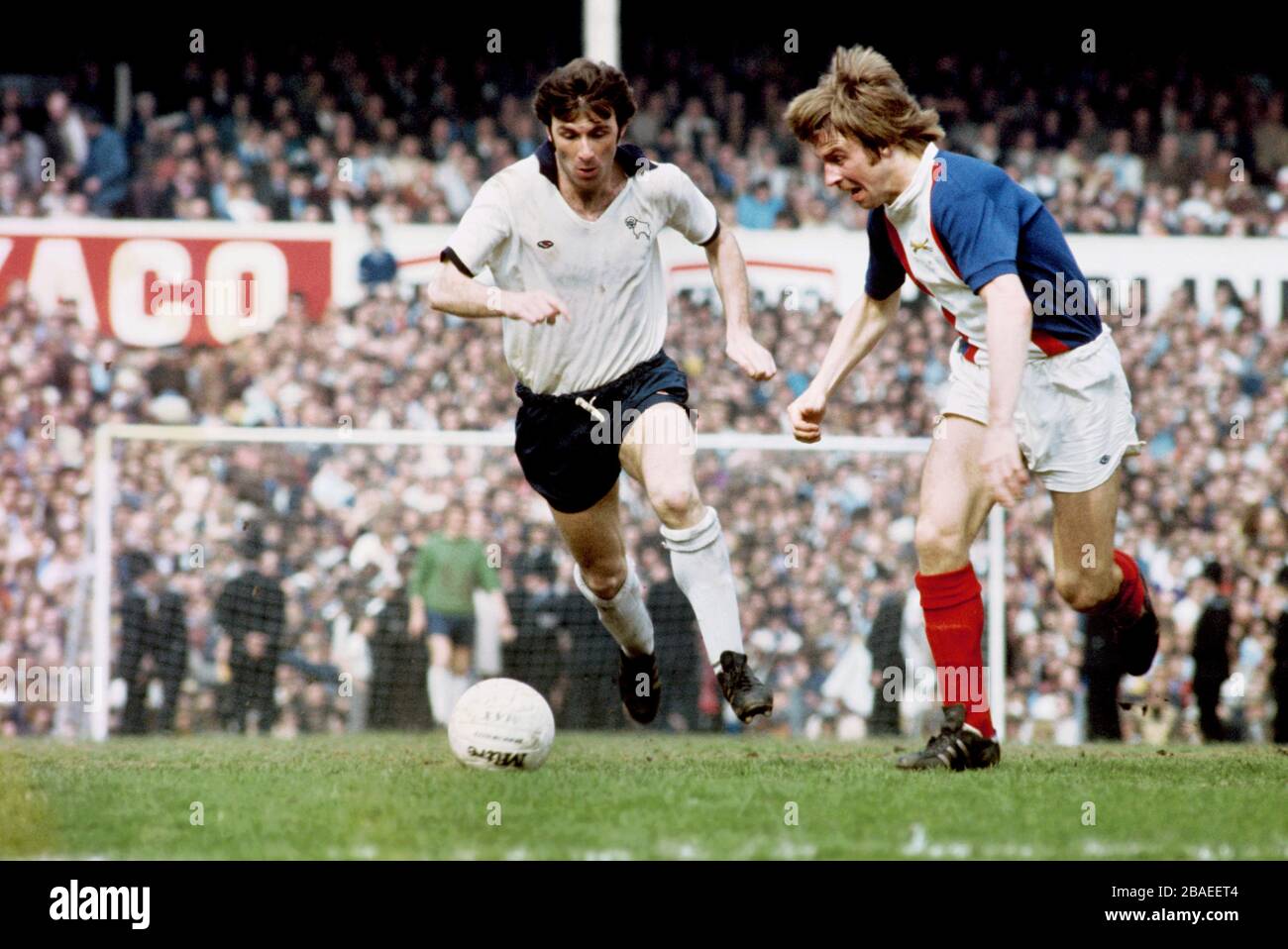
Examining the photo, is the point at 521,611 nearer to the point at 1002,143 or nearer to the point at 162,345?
the point at 162,345

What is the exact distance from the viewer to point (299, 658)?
34.9 feet

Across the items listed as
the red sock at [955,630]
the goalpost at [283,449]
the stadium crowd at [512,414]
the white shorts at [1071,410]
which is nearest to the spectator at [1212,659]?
the stadium crowd at [512,414]

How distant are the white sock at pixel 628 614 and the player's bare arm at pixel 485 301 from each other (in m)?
1.48

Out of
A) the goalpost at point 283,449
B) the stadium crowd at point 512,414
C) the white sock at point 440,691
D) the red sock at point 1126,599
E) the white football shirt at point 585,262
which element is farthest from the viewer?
the stadium crowd at point 512,414

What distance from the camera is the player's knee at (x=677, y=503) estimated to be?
5969mm

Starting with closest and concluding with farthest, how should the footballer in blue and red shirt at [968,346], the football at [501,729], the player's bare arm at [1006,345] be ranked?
1. the player's bare arm at [1006,345]
2. the footballer in blue and red shirt at [968,346]
3. the football at [501,729]

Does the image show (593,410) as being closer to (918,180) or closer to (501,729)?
(501,729)

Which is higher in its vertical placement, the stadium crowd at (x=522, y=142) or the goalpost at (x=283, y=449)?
the stadium crowd at (x=522, y=142)

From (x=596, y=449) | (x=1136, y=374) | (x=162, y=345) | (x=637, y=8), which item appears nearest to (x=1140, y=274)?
(x=1136, y=374)

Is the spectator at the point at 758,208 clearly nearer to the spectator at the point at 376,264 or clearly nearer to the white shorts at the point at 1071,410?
the spectator at the point at 376,264

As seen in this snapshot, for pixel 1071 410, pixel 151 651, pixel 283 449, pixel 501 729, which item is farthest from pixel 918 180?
pixel 151 651

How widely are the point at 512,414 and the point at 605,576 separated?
22.1 ft

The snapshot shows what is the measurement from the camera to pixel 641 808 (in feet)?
17.1

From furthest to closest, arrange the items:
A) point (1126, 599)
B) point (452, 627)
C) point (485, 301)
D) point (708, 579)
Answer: point (452, 627) < point (1126, 599) < point (708, 579) < point (485, 301)
